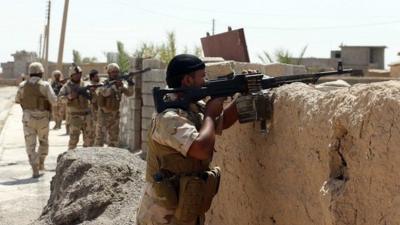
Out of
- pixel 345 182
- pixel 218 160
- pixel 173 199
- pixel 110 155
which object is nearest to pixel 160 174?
pixel 173 199

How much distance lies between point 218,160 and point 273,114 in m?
1.06

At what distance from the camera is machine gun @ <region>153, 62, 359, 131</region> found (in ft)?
9.78

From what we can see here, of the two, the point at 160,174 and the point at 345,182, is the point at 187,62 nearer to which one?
the point at 160,174

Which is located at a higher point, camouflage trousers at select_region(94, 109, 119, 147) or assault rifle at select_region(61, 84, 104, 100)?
assault rifle at select_region(61, 84, 104, 100)

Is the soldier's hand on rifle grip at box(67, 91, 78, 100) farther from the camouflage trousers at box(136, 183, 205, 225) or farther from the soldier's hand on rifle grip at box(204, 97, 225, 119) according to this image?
the soldier's hand on rifle grip at box(204, 97, 225, 119)

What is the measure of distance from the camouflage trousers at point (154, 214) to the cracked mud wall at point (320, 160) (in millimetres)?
472

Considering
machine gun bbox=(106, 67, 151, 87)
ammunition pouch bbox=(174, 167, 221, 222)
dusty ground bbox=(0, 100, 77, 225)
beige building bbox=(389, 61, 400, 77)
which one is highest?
beige building bbox=(389, 61, 400, 77)

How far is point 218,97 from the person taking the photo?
3.03m

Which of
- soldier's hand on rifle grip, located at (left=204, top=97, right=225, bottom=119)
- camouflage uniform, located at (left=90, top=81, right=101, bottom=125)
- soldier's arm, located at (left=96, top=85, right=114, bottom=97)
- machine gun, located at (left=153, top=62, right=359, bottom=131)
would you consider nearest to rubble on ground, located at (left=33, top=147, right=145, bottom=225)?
machine gun, located at (left=153, top=62, right=359, bottom=131)

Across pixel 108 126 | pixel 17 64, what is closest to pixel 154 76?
pixel 108 126

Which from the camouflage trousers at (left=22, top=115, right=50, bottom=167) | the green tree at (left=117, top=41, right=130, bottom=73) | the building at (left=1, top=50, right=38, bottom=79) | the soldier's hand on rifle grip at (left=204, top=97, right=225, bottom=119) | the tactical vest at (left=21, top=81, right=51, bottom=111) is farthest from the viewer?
the building at (left=1, top=50, right=38, bottom=79)

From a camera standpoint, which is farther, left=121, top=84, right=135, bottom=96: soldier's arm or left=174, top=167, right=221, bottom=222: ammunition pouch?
left=121, top=84, right=135, bottom=96: soldier's arm

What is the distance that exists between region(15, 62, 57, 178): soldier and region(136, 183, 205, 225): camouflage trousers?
20.9ft

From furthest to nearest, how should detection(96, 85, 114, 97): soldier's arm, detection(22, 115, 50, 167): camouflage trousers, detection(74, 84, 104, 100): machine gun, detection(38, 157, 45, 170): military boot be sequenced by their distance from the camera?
detection(74, 84, 104, 100): machine gun → detection(96, 85, 114, 97): soldier's arm → detection(38, 157, 45, 170): military boot → detection(22, 115, 50, 167): camouflage trousers
